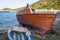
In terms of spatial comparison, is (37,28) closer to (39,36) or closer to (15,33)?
(39,36)

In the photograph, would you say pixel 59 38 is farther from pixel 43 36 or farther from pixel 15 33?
pixel 15 33

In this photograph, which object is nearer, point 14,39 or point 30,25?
point 14,39

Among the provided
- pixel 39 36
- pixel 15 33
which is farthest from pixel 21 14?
pixel 15 33

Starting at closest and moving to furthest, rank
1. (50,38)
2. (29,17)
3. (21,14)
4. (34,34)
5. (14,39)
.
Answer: (14,39) < (50,38) < (34,34) < (29,17) < (21,14)

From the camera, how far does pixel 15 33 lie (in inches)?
1143

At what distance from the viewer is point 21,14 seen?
41656 millimetres

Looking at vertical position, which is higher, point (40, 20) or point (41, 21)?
point (40, 20)

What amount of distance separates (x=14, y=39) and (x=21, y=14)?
48.6 feet

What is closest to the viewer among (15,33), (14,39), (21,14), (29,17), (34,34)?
(14,39)

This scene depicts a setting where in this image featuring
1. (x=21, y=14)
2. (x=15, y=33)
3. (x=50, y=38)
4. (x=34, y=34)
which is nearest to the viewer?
(x=15, y=33)

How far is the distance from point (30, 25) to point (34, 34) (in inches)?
150

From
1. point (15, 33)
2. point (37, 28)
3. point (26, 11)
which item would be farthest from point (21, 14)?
point (15, 33)

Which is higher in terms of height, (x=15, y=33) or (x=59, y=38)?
(x=15, y=33)

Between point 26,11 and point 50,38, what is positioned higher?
point 26,11
